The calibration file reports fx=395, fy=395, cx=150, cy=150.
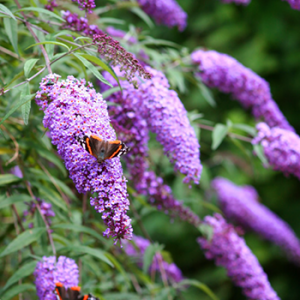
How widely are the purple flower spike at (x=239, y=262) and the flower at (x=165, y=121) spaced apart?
93 centimetres

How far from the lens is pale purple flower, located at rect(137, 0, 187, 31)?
3.50 m

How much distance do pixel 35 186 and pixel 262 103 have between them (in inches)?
77.4

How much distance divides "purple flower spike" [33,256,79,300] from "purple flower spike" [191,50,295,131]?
1.88 m

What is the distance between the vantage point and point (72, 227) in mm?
2023

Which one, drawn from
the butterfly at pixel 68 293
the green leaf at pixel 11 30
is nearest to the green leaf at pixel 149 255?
the butterfly at pixel 68 293

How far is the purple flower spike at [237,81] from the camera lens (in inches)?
121

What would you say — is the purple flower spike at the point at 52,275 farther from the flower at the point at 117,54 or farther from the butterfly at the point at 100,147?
the flower at the point at 117,54

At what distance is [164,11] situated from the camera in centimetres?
356

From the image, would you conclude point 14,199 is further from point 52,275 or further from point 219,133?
point 219,133

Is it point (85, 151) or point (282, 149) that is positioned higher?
point (85, 151)

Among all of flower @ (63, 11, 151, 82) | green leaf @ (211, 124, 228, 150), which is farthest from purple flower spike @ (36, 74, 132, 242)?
green leaf @ (211, 124, 228, 150)

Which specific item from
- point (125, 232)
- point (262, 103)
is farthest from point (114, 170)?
point (262, 103)

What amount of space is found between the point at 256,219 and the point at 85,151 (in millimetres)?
3183

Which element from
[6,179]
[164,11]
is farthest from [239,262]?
[164,11]
